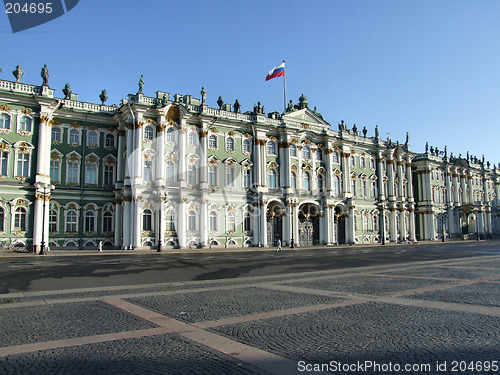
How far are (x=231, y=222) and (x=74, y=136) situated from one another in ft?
66.1

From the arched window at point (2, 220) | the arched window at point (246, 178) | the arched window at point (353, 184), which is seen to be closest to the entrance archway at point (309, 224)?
the arched window at point (353, 184)

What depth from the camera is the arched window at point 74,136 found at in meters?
44.6

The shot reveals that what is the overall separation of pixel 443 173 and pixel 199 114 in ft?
185

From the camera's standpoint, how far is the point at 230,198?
51.1m

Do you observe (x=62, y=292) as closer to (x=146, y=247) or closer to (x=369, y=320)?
(x=369, y=320)

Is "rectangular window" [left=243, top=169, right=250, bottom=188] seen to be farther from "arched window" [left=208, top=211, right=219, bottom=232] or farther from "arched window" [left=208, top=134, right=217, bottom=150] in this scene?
"arched window" [left=208, top=211, right=219, bottom=232]

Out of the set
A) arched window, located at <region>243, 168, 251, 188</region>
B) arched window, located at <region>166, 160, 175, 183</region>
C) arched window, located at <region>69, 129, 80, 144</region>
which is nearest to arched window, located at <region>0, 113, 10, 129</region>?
arched window, located at <region>69, 129, 80, 144</region>

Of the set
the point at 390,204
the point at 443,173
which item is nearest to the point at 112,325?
the point at 390,204

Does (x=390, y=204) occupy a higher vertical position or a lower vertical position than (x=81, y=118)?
lower

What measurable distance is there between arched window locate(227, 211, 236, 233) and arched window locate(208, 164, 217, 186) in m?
4.16

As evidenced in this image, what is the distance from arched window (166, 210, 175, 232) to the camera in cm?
4622

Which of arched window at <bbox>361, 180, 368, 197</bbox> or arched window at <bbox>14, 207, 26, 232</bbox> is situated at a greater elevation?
arched window at <bbox>361, 180, 368, 197</bbox>

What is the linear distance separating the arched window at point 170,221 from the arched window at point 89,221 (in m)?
7.80

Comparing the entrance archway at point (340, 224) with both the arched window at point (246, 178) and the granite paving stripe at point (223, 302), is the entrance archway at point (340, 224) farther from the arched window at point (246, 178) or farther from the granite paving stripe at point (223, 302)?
the granite paving stripe at point (223, 302)
